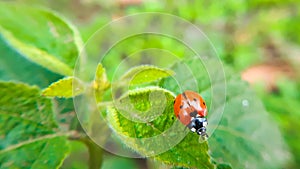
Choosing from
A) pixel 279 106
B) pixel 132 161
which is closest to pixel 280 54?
pixel 279 106

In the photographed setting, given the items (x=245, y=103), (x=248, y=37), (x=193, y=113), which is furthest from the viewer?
(x=248, y=37)

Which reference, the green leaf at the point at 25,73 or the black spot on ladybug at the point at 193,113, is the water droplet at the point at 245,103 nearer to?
the black spot on ladybug at the point at 193,113

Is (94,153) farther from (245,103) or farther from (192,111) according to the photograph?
(245,103)

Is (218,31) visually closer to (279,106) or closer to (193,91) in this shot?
(279,106)

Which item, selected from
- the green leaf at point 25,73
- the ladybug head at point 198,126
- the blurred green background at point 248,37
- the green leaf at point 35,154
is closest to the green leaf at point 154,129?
the ladybug head at point 198,126

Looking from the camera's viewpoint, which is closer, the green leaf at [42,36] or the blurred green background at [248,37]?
the green leaf at [42,36]

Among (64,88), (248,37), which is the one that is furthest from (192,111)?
(248,37)
